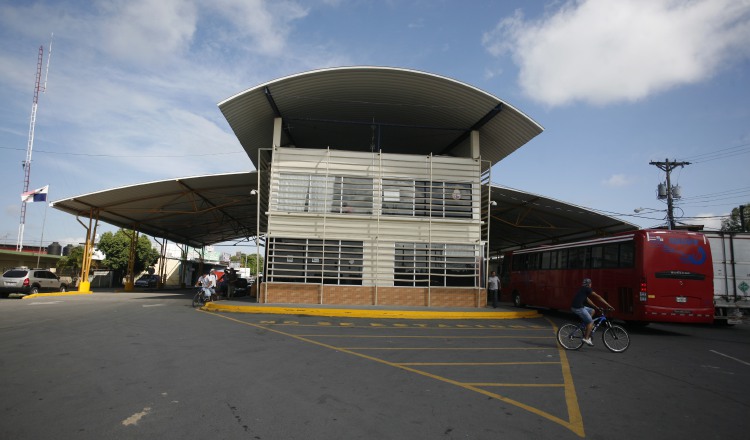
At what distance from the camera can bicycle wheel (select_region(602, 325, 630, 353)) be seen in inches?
397

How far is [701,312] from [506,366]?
364 inches

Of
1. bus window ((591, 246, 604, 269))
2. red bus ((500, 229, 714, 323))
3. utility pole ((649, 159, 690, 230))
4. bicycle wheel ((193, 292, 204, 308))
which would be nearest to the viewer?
red bus ((500, 229, 714, 323))

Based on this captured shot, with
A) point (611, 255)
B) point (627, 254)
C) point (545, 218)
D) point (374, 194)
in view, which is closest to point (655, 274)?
point (627, 254)

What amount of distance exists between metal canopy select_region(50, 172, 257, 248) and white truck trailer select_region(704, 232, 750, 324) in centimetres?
2055

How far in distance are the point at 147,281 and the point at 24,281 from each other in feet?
68.5

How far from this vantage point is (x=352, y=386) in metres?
6.47

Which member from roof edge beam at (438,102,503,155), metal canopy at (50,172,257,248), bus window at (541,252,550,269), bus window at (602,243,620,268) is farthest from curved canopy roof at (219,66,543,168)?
bus window at (602,243,620,268)

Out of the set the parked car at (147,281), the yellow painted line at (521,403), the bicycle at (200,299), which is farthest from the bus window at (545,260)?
the parked car at (147,281)

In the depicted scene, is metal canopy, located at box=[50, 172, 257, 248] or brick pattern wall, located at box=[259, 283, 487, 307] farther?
metal canopy, located at box=[50, 172, 257, 248]

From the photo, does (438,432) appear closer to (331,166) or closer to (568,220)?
(331,166)

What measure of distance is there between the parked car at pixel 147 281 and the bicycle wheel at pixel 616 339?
146 ft

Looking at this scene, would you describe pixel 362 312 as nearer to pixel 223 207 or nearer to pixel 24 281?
pixel 223 207

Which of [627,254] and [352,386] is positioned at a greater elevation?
[627,254]

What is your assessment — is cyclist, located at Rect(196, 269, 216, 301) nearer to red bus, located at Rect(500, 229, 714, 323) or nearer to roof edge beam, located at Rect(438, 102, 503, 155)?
roof edge beam, located at Rect(438, 102, 503, 155)
